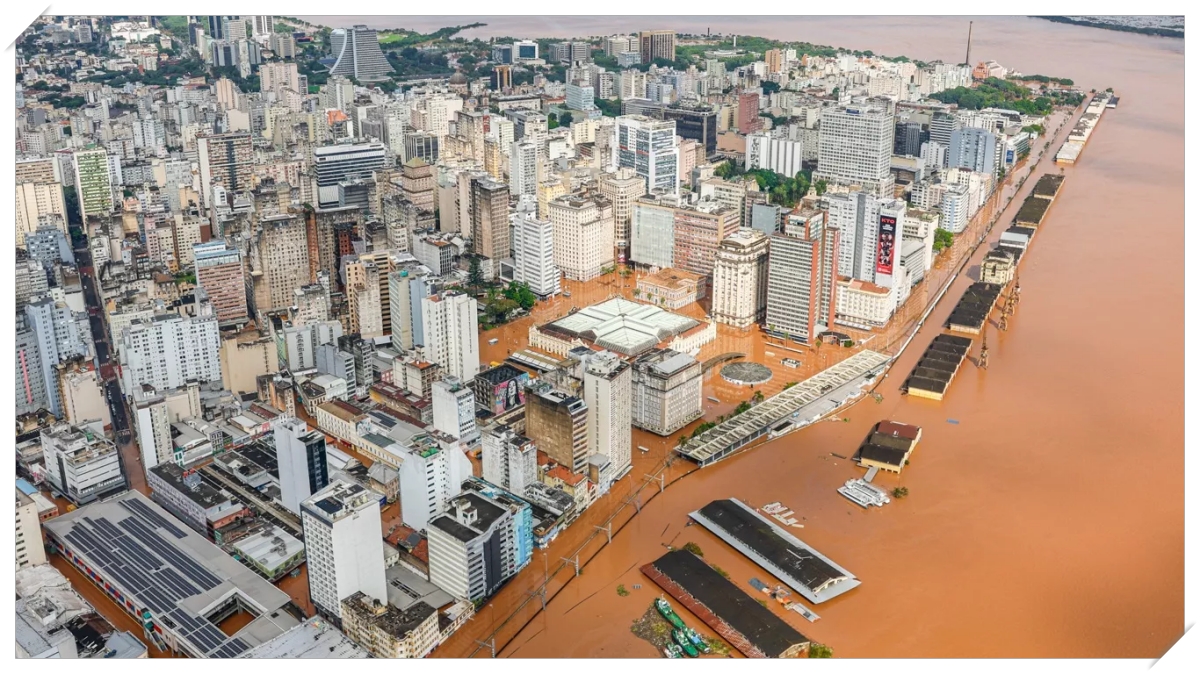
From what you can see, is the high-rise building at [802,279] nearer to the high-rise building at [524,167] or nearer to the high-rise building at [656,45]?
the high-rise building at [524,167]

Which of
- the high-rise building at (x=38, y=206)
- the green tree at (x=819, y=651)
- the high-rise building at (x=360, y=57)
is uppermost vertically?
the high-rise building at (x=360, y=57)

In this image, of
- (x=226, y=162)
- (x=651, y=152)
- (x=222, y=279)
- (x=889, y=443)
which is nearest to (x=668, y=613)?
(x=889, y=443)

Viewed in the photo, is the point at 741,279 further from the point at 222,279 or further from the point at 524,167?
the point at 524,167

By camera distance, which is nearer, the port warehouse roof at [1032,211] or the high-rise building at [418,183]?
the high-rise building at [418,183]

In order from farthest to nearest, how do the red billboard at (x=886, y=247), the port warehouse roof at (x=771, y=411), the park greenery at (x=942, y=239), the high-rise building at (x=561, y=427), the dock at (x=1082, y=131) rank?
the dock at (x=1082, y=131), the park greenery at (x=942, y=239), the red billboard at (x=886, y=247), the port warehouse roof at (x=771, y=411), the high-rise building at (x=561, y=427)

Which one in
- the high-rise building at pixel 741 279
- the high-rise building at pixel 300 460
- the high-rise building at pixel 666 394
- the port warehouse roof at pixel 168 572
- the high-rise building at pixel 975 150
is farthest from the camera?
the high-rise building at pixel 975 150

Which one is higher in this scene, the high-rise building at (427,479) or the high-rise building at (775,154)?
the high-rise building at (775,154)

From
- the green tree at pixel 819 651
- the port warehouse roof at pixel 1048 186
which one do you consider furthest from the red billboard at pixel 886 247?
the green tree at pixel 819 651
